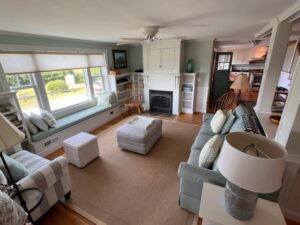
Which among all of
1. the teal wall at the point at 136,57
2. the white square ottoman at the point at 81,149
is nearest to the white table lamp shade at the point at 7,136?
the white square ottoman at the point at 81,149

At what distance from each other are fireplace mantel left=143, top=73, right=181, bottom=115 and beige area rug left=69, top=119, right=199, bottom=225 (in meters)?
1.91

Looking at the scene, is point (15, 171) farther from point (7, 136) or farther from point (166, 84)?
point (166, 84)

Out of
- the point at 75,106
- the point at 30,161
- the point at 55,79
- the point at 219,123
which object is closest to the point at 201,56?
the point at 219,123

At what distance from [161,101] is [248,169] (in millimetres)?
4495

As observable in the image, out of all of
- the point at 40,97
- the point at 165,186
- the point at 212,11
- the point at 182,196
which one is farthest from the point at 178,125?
the point at 40,97

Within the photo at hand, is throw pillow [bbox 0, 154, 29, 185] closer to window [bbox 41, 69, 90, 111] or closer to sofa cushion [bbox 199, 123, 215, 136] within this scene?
window [bbox 41, 69, 90, 111]

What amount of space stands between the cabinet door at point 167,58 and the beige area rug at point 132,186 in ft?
8.20

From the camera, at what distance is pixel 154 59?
4.93 metres

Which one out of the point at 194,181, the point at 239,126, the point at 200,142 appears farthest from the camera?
the point at 200,142

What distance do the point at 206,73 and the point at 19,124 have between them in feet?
15.8

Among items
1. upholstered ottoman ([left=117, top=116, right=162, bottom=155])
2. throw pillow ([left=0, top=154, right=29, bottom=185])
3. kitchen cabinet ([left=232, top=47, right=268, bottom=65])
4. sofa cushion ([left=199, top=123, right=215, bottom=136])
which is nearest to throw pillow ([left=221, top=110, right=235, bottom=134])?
sofa cushion ([left=199, top=123, right=215, bottom=136])

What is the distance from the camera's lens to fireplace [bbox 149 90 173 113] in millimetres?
5193

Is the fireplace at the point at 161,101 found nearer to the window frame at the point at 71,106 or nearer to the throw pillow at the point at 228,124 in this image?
the window frame at the point at 71,106

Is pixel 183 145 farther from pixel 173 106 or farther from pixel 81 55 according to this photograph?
pixel 81 55
